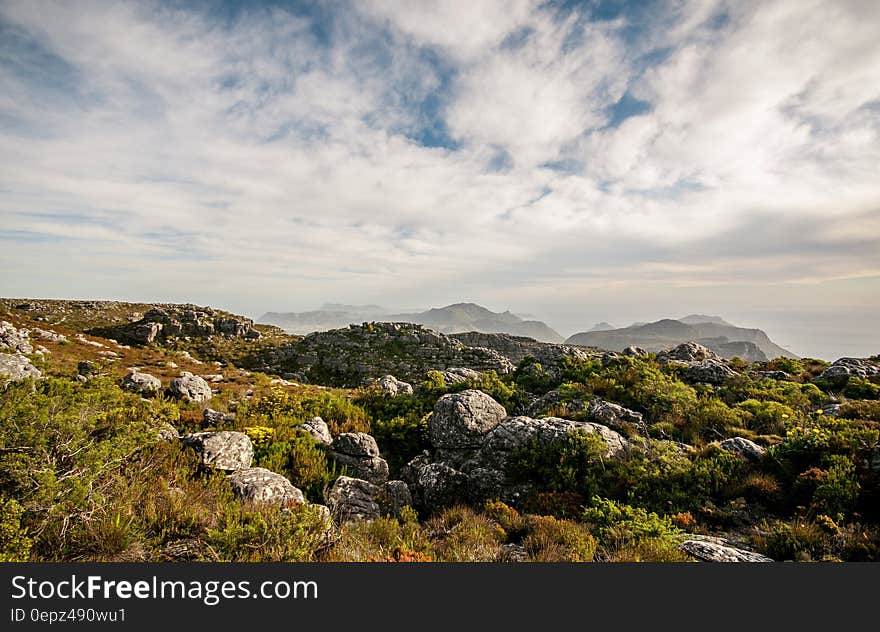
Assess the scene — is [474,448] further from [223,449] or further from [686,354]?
[686,354]

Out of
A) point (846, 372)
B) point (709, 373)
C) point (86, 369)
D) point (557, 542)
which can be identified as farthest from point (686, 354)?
point (86, 369)

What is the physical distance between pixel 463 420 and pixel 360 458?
146 inches

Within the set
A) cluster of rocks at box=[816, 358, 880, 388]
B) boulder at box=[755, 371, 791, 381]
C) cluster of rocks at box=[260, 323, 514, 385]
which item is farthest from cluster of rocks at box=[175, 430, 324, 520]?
cluster of rocks at box=[260, 323, 514, 385]

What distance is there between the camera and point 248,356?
5116 cm

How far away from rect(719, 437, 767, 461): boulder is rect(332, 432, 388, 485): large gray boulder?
10099 mm

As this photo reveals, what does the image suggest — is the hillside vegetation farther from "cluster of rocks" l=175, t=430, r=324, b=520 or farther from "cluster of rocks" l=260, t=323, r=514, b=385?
"cluster of rocks" l=260, t=323, r=514, b=385

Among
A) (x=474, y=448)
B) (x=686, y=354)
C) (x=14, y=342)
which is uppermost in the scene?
(x=14, y=342)

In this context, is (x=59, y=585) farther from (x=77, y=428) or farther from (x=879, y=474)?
(x=879, y=474)

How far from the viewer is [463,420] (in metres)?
12.1

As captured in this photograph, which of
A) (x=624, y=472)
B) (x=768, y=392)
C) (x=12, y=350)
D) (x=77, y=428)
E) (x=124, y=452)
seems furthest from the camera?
(x=12, y=350)

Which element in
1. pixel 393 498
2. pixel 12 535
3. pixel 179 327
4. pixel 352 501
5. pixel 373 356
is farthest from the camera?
pixel 179 327

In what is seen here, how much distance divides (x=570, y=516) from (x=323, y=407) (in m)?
10.8

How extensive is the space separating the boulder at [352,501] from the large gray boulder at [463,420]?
11.7 feet

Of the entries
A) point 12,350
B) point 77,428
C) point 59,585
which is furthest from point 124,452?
point 12,350
